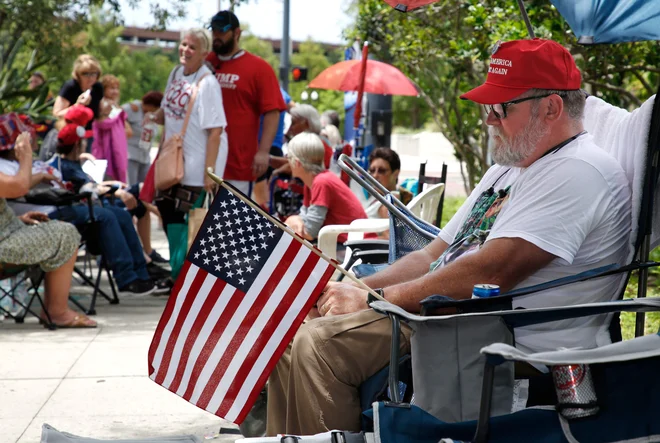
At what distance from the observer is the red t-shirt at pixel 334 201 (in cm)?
645

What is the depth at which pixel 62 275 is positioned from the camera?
668cm

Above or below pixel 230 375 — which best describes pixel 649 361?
above

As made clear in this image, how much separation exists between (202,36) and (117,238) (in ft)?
5.65

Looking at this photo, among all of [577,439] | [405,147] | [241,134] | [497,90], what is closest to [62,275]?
[241,134]

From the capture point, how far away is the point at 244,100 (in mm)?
7754

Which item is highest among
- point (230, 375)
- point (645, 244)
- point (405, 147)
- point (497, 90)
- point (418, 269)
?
point (497, 90)

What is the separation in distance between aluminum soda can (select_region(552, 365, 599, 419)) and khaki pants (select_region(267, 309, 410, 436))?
0.72 meters

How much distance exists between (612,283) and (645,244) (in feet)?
0.56

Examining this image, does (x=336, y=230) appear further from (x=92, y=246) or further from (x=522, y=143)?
(x=92, y=246)

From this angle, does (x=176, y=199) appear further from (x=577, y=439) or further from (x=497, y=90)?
(x=577, y=439)

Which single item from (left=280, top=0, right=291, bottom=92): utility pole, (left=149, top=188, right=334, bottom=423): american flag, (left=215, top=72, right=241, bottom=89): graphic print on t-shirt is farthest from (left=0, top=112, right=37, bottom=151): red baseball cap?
(left=280, top=0, right=291, bottom=92): utility pole

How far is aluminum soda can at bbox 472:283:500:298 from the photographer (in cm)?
296

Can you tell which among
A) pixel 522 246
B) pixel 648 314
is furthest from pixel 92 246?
pixel 522 246

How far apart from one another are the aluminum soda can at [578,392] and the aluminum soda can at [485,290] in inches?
14.5
